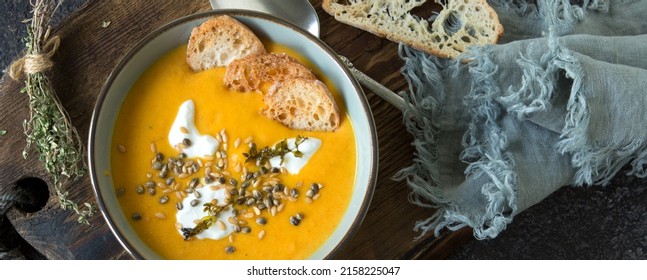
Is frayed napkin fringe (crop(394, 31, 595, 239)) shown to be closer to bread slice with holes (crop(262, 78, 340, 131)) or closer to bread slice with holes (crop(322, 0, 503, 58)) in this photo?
bread slice with holes (crop(322, 0, 503, 58))

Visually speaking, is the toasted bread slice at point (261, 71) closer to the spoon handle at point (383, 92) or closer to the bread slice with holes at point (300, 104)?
the bread slice with holes at point (300, 104)

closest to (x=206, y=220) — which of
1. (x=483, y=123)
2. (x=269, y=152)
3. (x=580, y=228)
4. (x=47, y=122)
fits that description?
(x=269, y=152)

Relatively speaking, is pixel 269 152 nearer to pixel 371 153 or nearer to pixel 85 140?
pixel 371 153

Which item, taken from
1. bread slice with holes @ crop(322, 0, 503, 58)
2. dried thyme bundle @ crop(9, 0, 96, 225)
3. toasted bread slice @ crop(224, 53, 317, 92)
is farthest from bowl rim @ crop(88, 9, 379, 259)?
bread slice with holes @ crop(322, 0, 503, 58)

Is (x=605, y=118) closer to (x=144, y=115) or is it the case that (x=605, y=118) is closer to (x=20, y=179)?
(x=144, y=115)

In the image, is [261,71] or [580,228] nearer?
[261,71]

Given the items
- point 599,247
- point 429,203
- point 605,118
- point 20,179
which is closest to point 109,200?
point 20,179

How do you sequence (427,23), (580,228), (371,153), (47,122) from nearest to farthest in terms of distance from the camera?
1. (371,153)
2. (47,122)
3. (427,23)
4. (580,228)
